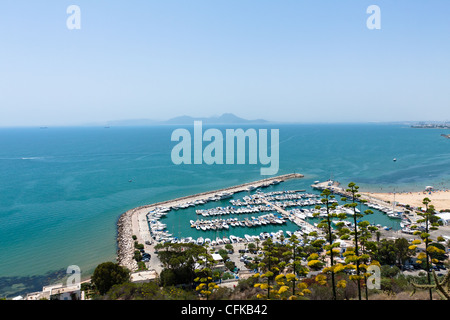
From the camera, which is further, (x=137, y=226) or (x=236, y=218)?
(x=236, y=218)

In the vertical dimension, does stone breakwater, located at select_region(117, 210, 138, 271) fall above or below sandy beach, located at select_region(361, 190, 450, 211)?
below

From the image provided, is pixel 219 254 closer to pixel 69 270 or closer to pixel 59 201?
pixel 69 270

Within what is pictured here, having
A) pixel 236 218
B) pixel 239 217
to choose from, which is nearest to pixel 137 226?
pixel 236 218

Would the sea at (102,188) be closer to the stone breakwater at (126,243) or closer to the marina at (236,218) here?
the marina at (236,218)

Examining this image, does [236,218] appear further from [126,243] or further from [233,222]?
[126,243]

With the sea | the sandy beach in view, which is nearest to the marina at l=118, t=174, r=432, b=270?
the sea

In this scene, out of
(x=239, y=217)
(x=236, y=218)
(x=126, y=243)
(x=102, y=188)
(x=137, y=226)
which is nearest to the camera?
(x=126, y=243)

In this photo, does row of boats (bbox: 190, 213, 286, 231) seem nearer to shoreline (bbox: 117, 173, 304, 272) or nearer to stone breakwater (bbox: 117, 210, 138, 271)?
shoreline (bbox: 117, 173, 304, 272)
